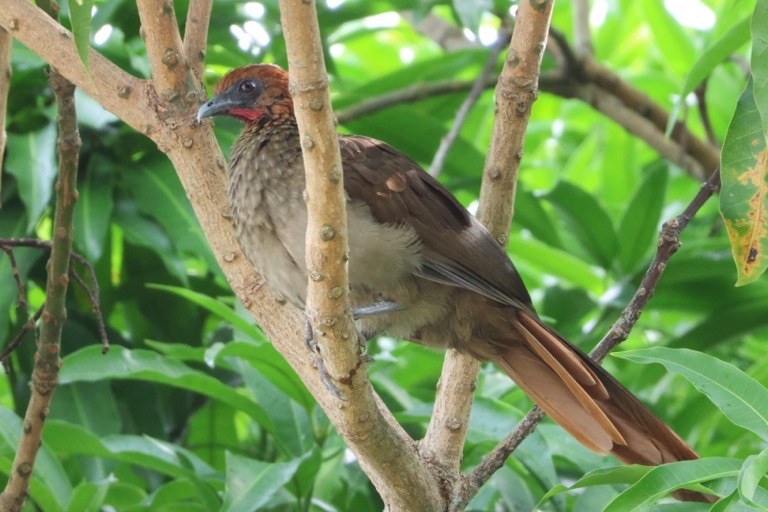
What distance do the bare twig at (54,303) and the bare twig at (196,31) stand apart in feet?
1.09

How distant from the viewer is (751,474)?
1.91 metres

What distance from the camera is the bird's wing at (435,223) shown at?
277 centimetres

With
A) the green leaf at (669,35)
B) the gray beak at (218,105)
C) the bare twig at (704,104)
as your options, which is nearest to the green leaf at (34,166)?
the gray beak at (218,105)

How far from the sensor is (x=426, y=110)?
468 centimetres

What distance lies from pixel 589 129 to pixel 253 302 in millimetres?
3371

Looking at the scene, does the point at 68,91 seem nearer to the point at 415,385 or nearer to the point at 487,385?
the point at 487,385

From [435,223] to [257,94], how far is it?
0.77 m

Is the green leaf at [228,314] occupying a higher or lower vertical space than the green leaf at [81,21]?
higher

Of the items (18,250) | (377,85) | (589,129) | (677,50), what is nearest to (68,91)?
(18,250)

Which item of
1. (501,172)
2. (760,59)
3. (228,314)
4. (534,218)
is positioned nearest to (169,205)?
(228,314)

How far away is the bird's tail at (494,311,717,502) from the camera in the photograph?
265 centimetres

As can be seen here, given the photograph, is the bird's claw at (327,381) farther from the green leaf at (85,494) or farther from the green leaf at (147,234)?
the green leaf at (147,234)

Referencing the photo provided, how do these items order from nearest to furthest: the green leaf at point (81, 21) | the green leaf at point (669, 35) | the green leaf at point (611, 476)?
the green leaf at point (81, 21), the green leaf at point (611, 476), the green leaf at point (669, 35)

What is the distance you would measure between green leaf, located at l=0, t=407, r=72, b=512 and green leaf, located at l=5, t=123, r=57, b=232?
23.5 inches
